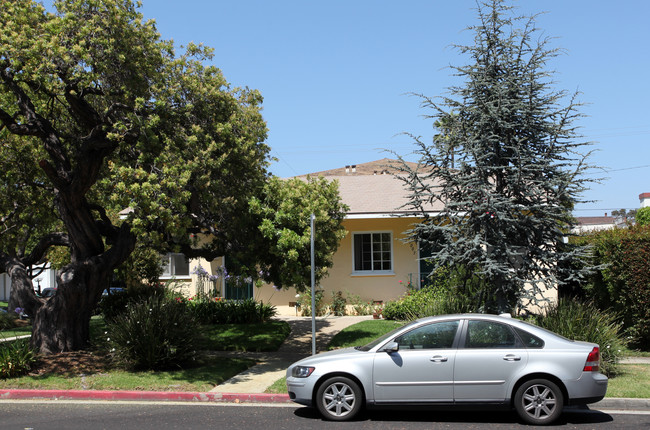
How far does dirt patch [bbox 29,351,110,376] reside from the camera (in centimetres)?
1060

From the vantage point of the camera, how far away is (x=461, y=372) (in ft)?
24.7

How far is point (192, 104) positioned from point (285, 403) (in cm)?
612

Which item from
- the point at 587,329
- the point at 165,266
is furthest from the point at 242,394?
the point at 165,266

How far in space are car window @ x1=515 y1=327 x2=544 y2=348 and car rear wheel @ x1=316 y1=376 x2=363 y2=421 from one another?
231 cm

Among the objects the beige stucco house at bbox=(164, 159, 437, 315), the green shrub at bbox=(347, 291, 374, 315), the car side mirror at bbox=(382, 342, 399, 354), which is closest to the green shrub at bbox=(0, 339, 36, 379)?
the car side mirror at bbox=(382, 342, 399, 354)

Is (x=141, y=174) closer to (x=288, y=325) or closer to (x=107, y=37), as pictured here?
(x=107, y=37)

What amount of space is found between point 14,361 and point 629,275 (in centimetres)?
1202

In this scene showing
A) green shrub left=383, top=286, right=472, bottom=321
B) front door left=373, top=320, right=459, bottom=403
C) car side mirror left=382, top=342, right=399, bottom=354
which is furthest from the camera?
green shrub left=383, top=286, right=472, bottom=321

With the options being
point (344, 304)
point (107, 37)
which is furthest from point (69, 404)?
point (344, 304)

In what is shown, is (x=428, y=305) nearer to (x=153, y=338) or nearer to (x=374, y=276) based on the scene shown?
(x=153, y=338)

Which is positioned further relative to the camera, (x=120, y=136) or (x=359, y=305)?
(x=359, y=305)

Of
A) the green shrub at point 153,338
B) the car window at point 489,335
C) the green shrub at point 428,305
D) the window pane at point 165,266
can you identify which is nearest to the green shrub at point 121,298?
the window pane at point 165,266

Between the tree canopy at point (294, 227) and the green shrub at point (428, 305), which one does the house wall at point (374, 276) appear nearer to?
the green shrub at point (428, 305)

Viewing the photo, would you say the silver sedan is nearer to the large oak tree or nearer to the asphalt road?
the asphalt road
